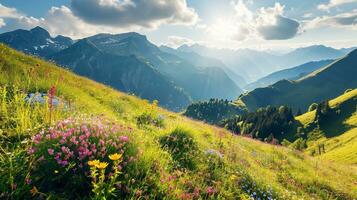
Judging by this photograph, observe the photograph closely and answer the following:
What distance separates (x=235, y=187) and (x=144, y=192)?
315cm

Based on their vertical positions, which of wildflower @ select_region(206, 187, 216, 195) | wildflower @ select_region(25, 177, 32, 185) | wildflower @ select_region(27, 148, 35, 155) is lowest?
wildflower @ select_region(206, 187, 216, 195)

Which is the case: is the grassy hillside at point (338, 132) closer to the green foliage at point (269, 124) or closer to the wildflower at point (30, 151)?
the green foliage at point (269, 124)

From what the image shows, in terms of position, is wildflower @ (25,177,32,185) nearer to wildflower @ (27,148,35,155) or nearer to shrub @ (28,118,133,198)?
shrub @ (28,118,133,198)

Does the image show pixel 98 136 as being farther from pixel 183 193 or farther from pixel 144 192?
pixel 183 193

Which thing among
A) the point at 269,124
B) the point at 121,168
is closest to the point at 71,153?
the point at 121,168

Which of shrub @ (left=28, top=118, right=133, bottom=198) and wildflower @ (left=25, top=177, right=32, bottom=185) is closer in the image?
wildflower @ (left=25, top=177, right=32, bottom=185)

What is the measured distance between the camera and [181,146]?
9438 mm

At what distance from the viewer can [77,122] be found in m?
6.71

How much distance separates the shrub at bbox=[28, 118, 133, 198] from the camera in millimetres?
5352

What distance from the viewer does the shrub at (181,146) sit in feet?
28.2

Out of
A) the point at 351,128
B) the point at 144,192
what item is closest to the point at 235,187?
the point at 144,192

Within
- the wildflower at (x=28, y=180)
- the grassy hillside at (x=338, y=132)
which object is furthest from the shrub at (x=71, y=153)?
the grassy hillside at (x=338, y=132)

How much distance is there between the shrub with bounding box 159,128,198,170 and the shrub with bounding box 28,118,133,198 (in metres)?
2.19

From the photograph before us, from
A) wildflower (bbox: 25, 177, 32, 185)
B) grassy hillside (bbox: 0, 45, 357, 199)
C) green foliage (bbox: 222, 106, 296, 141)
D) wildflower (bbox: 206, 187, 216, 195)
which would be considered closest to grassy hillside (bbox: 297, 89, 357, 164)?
green foliage (bbox: 222, 106, 296, 141)
